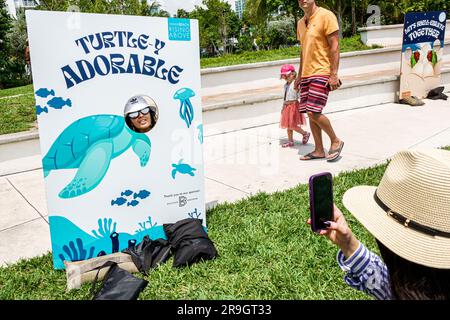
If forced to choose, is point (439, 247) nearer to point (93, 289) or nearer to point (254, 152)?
point (93, 289)

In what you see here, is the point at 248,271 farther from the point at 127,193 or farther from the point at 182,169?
the point at 127,193

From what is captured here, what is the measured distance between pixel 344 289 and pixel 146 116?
5.98 feet

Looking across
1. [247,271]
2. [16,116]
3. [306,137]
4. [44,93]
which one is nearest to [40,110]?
[44,93]

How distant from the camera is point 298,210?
12.6 ft

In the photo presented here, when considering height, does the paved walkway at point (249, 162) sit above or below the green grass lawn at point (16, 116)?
below

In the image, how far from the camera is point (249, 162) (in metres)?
5.59

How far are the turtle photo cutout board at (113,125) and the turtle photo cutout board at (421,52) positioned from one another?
6.92 meters

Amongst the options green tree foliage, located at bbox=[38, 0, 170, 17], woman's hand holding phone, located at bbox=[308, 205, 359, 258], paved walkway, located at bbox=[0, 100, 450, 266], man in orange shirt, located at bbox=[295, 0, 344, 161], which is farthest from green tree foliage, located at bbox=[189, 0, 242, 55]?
woman's hand holding phone, located at bbox=[308, 205, 359, 258]

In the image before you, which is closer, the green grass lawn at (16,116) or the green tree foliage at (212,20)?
the green grass lawn at (16,116)

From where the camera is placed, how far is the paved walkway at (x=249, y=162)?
3934mm

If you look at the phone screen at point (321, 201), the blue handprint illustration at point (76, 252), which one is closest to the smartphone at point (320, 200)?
the phone screen at point (321, 201)

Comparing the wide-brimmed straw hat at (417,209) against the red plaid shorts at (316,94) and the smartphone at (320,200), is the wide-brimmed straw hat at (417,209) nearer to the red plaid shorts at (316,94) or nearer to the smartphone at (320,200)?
the smartphone at (320,200)

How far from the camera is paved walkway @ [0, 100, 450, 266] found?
3.93 meters

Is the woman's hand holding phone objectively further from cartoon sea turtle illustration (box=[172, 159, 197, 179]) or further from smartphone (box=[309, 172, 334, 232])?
cartoon sea turtle illustration (box=[172, 159, 197, 179])
